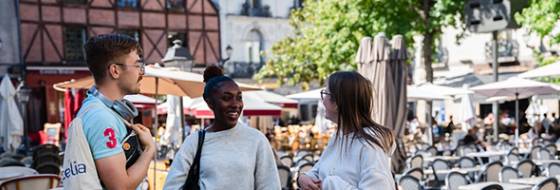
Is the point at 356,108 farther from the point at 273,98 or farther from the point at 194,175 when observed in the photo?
the point at 273,98

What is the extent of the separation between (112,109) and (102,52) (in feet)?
0.73

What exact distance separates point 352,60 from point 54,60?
13.6 m

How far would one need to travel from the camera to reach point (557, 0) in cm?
1214

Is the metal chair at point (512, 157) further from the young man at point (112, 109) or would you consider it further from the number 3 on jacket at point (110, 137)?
the number 3 on jacket at point (110, 137)

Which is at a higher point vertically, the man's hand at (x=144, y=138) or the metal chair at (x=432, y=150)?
the man's hand at (x=144, y=138)

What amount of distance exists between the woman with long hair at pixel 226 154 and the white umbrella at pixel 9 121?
43.5 ft

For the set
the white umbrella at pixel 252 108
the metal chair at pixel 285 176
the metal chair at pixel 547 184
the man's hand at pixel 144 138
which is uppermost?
the man's hand at pixel 144 138

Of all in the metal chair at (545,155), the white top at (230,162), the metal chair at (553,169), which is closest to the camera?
the white top at (230,162)

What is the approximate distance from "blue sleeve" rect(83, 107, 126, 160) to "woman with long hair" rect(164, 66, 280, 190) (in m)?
0.67

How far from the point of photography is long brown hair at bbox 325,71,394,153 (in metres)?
2.69

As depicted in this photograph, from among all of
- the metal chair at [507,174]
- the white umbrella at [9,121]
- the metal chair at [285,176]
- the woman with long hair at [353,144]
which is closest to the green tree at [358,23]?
the white umbrella at [9,121]

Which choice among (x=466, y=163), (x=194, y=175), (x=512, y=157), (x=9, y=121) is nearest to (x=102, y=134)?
(x=194, y=175)

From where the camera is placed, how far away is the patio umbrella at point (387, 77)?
997 cm

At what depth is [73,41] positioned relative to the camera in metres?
27.0
